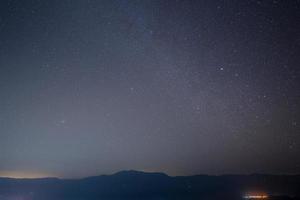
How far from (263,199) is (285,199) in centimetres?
813

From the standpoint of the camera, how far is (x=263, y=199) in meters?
114

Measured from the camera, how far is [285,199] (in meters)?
109
